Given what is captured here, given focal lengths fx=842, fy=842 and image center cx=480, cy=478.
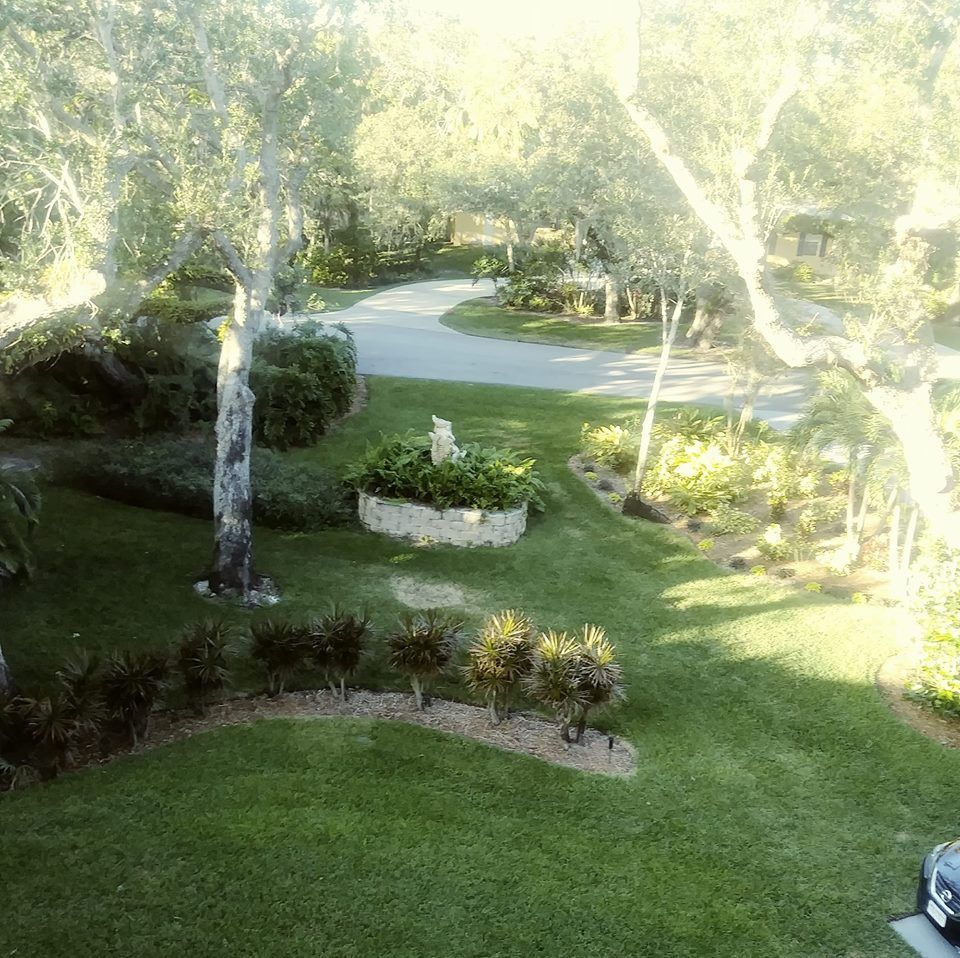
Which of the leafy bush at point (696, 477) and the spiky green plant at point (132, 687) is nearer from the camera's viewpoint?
the spiky green plant at point (132, 687)

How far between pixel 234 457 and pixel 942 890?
328 inches

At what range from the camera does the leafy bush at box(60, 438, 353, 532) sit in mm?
13133

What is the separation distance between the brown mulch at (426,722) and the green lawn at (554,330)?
1987 centimetres

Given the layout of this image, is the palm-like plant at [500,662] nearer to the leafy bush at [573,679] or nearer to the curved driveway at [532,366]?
the leafy bush at [573,679]

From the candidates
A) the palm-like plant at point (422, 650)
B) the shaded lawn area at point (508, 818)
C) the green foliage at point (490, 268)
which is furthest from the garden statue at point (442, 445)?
the green foliage at point (490, 268)

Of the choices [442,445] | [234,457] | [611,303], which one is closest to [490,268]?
[611,303]

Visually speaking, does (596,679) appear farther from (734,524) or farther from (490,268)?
(490,268)

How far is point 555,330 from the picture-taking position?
2942 cm

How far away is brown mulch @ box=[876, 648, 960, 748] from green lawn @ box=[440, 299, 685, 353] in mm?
18295

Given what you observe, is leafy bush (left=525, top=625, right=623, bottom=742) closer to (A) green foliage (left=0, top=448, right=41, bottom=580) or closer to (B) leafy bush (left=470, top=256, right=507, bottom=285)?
(A) green foliage (left=0, top=448, right=41, bottom=580)

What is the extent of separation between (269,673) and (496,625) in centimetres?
238

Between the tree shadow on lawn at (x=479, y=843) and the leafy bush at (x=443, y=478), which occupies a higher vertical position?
the leafy bush at (x=443, y=478)

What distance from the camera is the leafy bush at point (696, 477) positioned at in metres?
14.2

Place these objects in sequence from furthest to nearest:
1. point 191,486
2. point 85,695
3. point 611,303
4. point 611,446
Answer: point 611,303 → point 611,446 → point 191,486 → point 85,695
